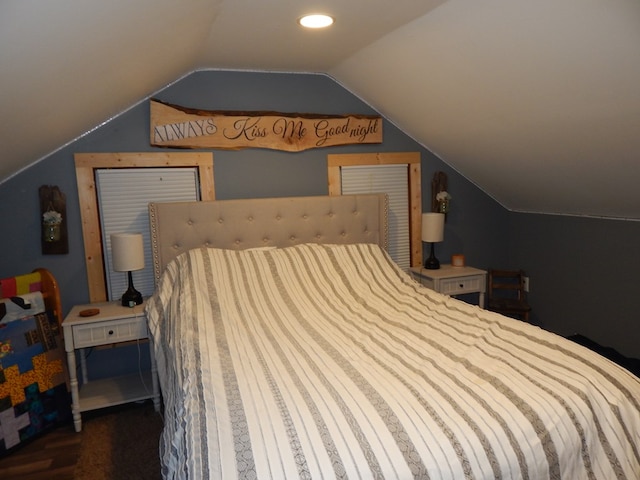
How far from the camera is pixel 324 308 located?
7.65 feet

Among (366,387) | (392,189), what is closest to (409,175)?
(392,189)

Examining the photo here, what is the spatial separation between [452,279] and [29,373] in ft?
9.21

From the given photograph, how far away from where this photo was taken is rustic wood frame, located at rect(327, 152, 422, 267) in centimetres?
329

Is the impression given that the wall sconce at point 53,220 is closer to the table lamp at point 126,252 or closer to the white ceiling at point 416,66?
the white ceiling at point 416,66

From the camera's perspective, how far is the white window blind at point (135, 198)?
2768 millimetres

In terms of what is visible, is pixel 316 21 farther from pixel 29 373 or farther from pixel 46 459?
pixel 46 459

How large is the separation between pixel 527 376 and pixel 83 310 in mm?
2401

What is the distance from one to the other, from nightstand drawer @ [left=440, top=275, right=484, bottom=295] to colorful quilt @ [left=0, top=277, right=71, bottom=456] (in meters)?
2.60

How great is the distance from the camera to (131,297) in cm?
265

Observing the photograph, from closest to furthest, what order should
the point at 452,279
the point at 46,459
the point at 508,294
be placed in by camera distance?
1. the point at 46,459
2. the point at 452,279
3. the point at 508,294

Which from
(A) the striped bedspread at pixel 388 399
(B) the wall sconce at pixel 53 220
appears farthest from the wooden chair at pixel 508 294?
(B) the wall sconce at pixel 53 220

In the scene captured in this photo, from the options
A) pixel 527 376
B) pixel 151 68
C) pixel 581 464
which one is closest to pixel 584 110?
pixel 527 376

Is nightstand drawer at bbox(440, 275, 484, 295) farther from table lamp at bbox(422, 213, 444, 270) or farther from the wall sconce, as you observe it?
the wall sconce

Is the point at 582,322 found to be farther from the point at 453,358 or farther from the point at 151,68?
the point at 151,68
